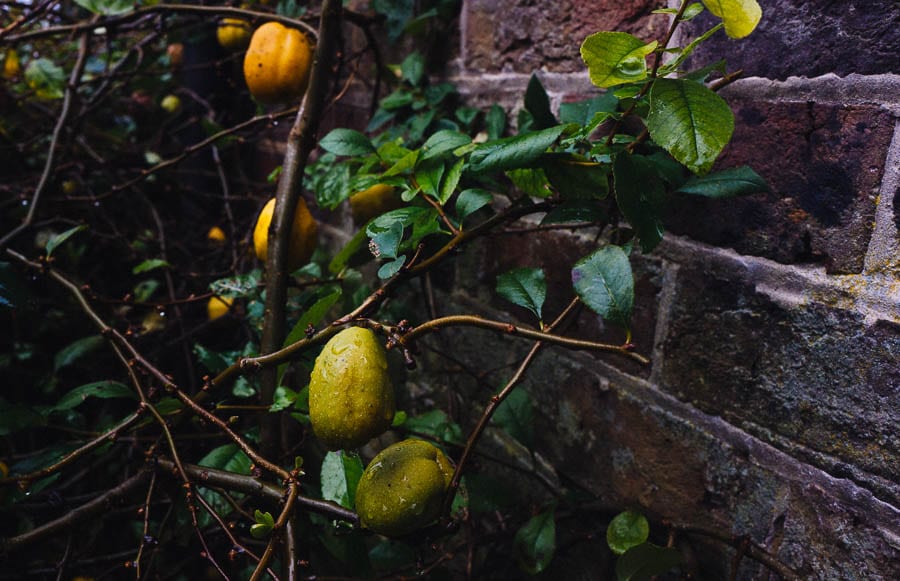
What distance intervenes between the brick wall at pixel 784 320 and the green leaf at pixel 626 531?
4cm

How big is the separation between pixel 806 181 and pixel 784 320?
0.42 feet

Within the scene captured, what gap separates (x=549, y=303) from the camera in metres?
0.81

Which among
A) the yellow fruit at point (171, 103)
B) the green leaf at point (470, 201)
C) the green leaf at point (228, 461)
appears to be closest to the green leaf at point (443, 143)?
the green leaf at point (470, 201)

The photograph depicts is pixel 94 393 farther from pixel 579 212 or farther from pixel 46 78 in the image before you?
pixel 46 78

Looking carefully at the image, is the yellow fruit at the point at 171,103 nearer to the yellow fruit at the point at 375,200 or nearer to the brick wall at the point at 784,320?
the yellow fruit at the point at 375,200

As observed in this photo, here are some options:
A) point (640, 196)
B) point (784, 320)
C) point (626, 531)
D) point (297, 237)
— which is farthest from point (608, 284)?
point (297, 237)

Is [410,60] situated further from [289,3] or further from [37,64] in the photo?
[37,64]

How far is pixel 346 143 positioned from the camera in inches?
28.9

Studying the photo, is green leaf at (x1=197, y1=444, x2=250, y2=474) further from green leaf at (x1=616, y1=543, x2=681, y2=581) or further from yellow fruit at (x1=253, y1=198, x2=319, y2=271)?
green leaf at (x1=616, y1=543, x2=681, y2=581)

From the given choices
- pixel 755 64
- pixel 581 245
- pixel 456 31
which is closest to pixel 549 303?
pixel 581 245

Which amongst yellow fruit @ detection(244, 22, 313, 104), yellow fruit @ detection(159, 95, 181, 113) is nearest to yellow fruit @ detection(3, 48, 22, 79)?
yellow fruit @ detection(159, 95, 181, 113)

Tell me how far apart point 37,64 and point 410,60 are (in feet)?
2.62

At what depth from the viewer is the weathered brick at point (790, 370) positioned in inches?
19.2

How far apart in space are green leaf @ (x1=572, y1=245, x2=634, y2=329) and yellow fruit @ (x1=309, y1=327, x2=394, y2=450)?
0.18 m
